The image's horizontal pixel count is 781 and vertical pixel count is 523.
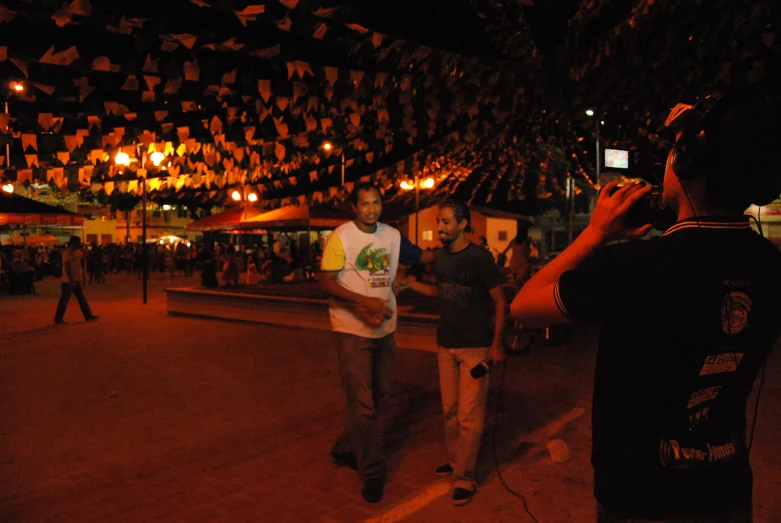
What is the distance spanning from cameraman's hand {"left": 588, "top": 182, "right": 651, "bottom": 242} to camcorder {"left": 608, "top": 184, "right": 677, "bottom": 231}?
0.01 meters

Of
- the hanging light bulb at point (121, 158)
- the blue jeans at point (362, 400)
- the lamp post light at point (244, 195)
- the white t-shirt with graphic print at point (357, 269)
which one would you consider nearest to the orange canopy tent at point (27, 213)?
the lamp post light at point (244, 195)

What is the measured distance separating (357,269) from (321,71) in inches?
143

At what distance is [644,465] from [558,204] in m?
31.5

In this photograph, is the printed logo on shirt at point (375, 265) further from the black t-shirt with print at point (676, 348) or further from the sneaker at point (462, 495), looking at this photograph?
the black t-shirt with print at point (676, 348)

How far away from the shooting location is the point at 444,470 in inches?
168

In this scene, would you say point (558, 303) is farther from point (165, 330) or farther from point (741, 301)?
point (165, 330)

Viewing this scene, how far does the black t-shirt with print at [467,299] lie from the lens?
3945mm

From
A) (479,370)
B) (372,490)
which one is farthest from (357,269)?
(372,490)

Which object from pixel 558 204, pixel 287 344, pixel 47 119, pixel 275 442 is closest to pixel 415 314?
pixel 287 344

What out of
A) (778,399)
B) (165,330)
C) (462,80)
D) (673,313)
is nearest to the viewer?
(673,313)

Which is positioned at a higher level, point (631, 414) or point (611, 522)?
point (631, 414)

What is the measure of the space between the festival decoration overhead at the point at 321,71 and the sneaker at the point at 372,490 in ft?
12.5

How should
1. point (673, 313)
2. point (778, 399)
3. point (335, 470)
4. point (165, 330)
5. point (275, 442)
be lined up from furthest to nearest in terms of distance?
point (165, 330) < point (778, 399) < point (275, 442) < point (335, 470) < point (673, 313)

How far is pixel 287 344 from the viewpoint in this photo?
9.48m
